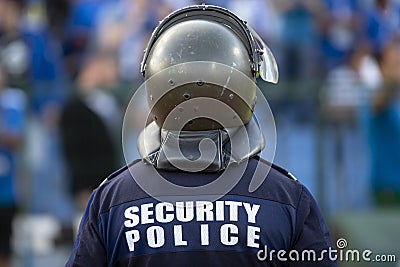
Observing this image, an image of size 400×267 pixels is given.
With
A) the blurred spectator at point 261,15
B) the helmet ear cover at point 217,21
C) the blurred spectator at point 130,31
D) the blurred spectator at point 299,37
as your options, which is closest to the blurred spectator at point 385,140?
the blurred spectator at point 299,37

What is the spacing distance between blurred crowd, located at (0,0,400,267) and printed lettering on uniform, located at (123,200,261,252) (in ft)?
14.5

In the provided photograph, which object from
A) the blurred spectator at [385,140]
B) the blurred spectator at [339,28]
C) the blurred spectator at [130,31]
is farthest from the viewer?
the blurred spectator at [339,28]

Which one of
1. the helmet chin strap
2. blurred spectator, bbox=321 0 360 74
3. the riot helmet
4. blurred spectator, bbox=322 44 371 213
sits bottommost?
blurred spectator, bbox=322 44 371 213

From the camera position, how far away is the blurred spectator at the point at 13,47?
838cm

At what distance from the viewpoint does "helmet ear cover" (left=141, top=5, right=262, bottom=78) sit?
3527 millimetres

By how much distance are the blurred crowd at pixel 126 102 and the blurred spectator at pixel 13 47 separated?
12 mm

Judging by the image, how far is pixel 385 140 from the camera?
7.80 meters

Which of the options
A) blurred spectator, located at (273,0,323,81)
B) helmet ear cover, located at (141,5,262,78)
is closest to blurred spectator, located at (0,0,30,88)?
blurred spectator, located at (273,0,323,81)

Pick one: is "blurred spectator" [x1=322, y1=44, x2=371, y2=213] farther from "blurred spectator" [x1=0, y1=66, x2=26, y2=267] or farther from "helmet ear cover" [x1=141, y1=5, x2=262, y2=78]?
"helmet ear cover" [x1=141, y1=5, x2=262, y2=78]

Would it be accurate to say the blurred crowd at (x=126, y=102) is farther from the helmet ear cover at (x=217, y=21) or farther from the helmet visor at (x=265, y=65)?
the helmet ear cover at (x=217, y=21)

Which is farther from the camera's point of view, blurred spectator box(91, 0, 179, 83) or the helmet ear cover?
blurred spectator box(91, 0, 179, 83)

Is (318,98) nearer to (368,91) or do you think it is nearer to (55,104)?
(368,91)

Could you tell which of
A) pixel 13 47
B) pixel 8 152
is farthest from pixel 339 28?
pixel 8 152

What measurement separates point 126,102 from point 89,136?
407mm
